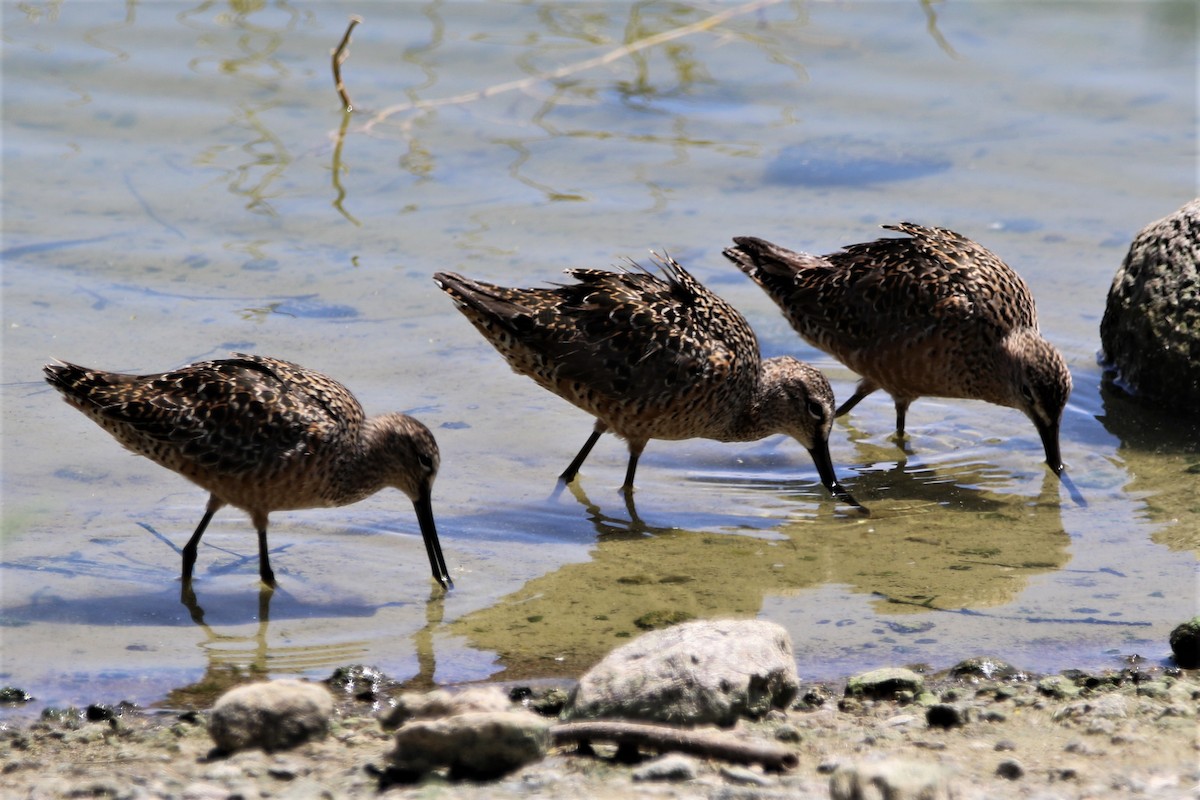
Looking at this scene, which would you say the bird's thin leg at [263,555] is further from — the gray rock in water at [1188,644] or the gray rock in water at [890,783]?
the gray rock in water at [1188,644]

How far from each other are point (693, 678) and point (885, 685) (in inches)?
30.6

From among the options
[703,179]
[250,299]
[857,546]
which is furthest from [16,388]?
[703,179]

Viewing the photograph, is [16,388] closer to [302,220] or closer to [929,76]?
[302,220]

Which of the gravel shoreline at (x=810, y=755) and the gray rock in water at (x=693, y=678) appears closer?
the gravel shoreline at (x=810, y=755)

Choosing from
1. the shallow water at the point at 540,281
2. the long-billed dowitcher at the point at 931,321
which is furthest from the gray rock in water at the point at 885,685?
the long-billed dowitcher at the point at 931,321

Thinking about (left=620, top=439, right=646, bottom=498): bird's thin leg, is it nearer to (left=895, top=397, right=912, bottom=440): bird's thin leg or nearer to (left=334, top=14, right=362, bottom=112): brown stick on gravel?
(left=895, top=397, right=912, bottom=440): bird's thin leg

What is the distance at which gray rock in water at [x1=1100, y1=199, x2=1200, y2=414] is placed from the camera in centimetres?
775

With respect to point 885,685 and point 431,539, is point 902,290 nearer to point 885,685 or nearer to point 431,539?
point 431,539

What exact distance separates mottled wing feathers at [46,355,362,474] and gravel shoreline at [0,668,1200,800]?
1276 mm

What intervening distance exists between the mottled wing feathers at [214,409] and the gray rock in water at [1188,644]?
10.3 feet

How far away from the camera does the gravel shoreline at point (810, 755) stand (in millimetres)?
4117

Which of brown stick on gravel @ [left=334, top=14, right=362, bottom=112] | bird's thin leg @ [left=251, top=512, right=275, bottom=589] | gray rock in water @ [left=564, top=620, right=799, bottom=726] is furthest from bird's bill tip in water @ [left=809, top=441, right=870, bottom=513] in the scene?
brown stick on gravel @ [left=334, top=14, right=362, bottom=112]

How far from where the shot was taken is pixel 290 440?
6.05 metres

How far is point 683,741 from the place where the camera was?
14.0ft
